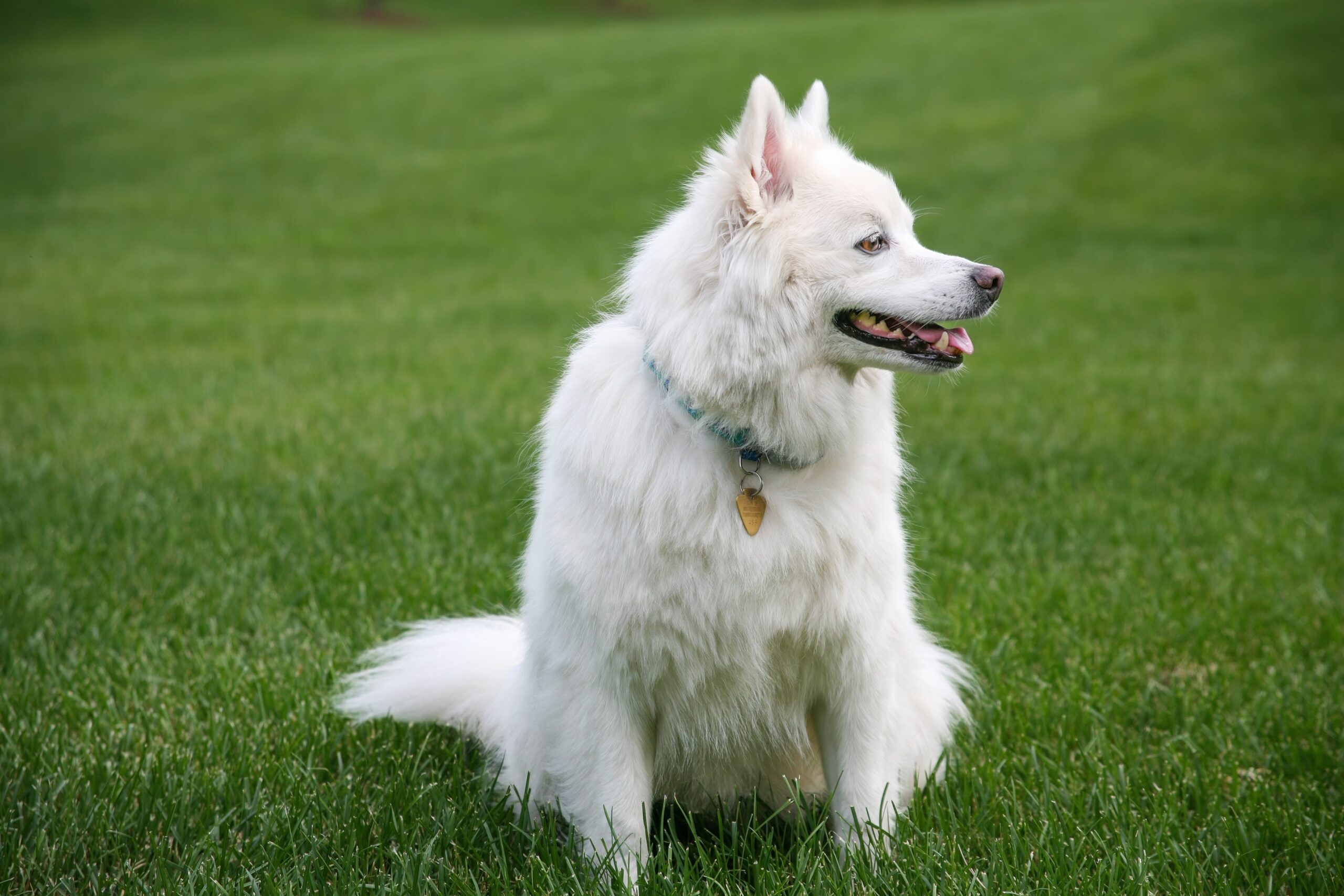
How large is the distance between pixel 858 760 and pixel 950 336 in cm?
102

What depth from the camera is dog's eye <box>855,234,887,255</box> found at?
2.47 metres

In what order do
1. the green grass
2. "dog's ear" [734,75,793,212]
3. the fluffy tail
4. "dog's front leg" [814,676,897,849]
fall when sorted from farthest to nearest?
1. the fluffy tail
2. the green grass
3. "dog's front leg" [814,676,897,849]
4. "dog's ear" [734,75,793,212]

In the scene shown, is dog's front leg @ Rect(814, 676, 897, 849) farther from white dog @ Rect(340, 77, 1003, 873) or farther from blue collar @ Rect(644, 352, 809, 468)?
blue collar @ Rect(644, 352, 809, 468)

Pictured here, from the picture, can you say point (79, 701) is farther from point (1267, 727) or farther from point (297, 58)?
point (297, 58)

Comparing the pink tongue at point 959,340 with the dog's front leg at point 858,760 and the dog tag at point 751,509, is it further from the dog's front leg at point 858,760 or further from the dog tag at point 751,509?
the dog's front leg at point 858,760

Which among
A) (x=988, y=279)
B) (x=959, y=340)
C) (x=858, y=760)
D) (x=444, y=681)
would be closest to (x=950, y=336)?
(x=959, y=340)

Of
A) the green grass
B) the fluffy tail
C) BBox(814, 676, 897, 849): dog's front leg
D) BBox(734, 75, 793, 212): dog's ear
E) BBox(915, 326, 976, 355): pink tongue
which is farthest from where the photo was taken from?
the fluffy tail

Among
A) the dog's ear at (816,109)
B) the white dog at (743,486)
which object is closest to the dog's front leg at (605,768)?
the white dog at (743,486)

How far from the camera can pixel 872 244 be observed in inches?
97.9

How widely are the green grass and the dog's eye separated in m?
1.36

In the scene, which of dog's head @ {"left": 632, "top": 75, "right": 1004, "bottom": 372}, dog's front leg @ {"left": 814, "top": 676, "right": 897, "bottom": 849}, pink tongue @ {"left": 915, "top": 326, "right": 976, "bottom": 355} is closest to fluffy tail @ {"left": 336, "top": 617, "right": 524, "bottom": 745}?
dog's front leg @ {"left": 814, "top": 676, "right": 897, "bottom": 849}

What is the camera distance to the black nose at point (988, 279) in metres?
2.48

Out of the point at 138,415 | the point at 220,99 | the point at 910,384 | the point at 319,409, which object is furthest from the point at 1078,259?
the point at 220,99

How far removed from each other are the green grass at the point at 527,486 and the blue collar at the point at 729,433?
91cm
